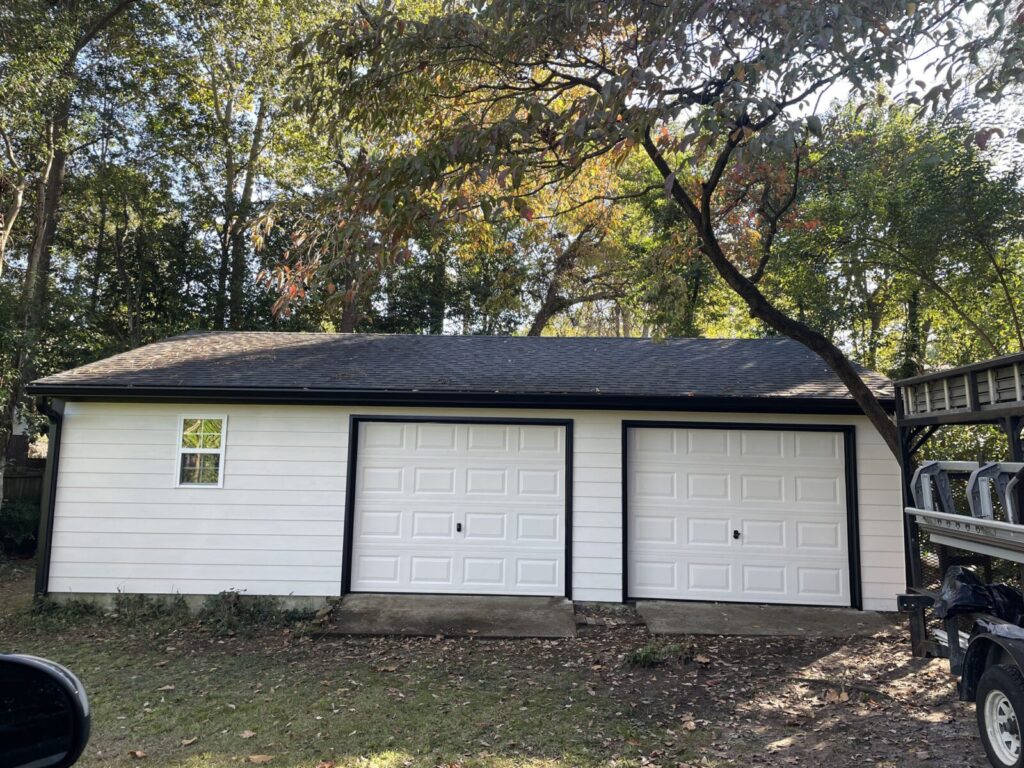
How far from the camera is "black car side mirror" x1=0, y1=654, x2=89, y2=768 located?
1400 mm

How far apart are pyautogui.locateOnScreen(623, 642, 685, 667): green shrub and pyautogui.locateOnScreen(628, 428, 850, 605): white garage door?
5.19 ft

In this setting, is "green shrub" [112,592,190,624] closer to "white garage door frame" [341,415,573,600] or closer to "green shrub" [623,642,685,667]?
"white garage door frame" [341,415,573,600]

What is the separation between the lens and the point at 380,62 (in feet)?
17.7

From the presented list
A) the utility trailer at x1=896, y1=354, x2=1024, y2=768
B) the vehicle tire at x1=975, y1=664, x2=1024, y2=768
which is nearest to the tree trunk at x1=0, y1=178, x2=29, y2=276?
the utility trailer at x1=896, y1=354, x2=1024, y2=768

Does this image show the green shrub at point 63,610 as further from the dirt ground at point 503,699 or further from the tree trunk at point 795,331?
the tree trunk at point 795,331

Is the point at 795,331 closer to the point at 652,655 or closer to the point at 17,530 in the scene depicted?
the point at 652,655

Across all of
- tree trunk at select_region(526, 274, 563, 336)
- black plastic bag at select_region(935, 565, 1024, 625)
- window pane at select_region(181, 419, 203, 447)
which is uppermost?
tree trunk at select_region(526, 274, 563, 336)

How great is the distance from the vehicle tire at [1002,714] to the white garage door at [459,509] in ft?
14.0

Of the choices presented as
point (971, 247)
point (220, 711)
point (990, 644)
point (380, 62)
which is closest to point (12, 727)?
point (220, 711)

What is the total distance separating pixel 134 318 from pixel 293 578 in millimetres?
11956

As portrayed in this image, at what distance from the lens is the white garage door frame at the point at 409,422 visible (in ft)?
23.7

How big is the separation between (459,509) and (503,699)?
2.91 m

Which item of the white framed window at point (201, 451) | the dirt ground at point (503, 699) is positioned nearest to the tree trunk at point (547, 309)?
the white framed window at point (201, 451)

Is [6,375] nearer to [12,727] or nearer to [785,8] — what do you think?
[12,727]
